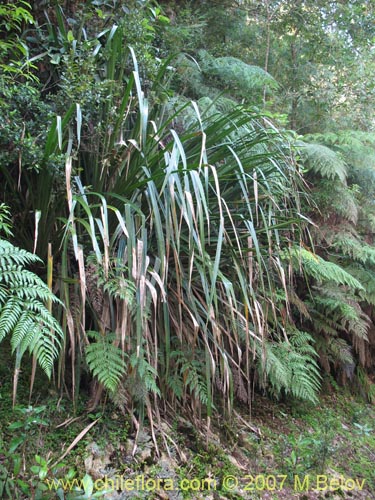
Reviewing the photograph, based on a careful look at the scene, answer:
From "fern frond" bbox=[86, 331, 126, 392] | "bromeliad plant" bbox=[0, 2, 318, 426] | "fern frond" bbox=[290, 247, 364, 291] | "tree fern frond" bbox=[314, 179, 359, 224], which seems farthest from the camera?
"tree fern frond" bbox=[314, 179, 359, 224]

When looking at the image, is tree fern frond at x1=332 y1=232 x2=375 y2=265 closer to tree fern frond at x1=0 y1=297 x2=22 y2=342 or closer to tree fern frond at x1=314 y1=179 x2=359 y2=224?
tree fern frond at x1=314 y1=179 x2=359 y2=224

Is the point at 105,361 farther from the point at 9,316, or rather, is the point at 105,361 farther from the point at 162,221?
the point at 162,221

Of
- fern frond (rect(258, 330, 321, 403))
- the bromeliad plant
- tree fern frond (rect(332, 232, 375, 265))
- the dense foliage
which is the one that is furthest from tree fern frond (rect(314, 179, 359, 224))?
fern frond (rect(258, 330, 321, 403))

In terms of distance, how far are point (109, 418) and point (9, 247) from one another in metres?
0.83

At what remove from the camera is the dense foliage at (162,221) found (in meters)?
1.62

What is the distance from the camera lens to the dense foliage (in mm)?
1624

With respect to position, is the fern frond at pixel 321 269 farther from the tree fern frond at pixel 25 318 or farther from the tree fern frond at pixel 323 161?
the tree fern frond at pixel 25 318

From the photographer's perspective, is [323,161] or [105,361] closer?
[105,361]

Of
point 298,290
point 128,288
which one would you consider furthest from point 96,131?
point 298,290

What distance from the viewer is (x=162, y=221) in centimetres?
196

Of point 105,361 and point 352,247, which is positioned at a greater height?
point 352,247

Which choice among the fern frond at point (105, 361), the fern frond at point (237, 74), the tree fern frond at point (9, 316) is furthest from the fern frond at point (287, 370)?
the fern frond at point (237, 74)

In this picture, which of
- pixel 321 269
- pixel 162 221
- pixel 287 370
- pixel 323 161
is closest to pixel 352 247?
pixel 321 269

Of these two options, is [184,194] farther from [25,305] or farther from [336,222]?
[336,222]
